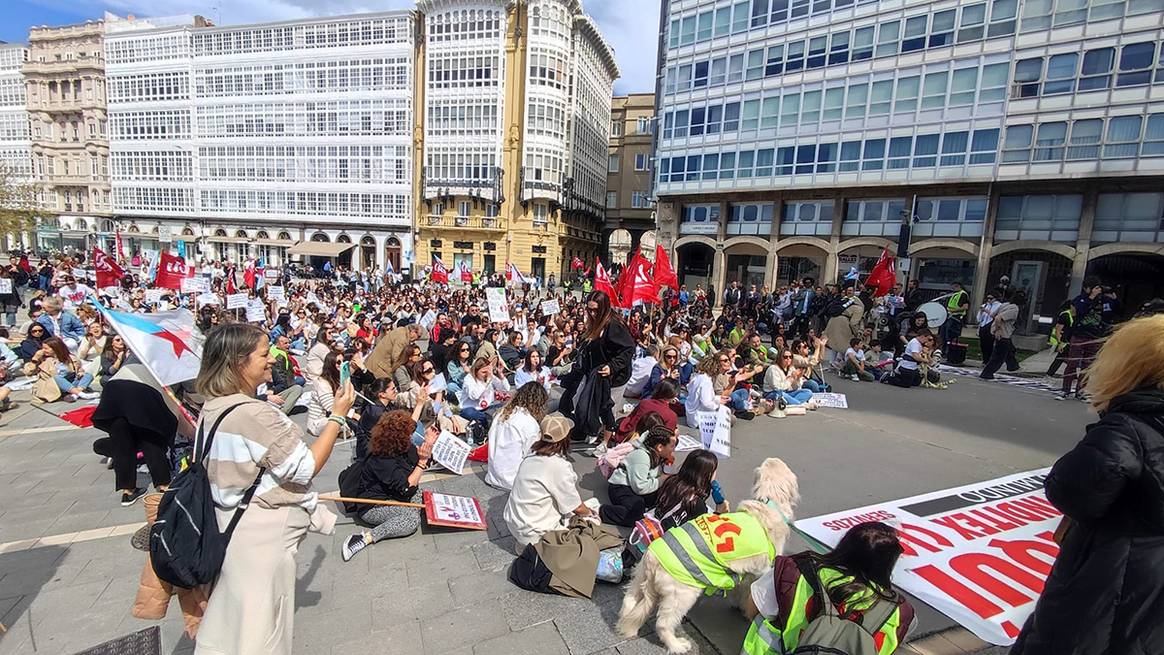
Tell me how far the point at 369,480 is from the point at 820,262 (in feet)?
99.4

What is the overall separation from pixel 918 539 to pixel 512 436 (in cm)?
373

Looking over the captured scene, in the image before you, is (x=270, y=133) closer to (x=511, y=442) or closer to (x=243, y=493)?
(x=511, y=442)

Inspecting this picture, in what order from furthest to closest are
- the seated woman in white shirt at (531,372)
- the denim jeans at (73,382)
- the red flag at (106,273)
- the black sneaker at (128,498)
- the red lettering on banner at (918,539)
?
the red flag at (106,273), the denim jeans at (73,382), the seated woman in white shirt at (531,372), the black sneaker at (128,498), the red lettering on banner at (918,539)

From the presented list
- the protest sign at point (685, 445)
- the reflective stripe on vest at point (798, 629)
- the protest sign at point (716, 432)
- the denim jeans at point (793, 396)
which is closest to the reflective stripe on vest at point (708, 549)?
the reflective stripe on vest at point (798, 629)

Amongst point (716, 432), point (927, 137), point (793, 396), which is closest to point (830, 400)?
point (793, 396)

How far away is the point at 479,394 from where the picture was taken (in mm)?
7793

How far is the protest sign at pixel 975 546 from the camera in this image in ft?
11.5

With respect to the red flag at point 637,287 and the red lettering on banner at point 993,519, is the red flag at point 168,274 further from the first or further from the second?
the red lettering on banner at point 993,519

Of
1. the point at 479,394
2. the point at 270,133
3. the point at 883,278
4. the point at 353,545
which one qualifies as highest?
the point at 270,133

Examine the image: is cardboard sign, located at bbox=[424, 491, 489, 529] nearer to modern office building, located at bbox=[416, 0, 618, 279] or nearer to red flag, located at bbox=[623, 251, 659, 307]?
red flag, located at bbox=[623, 251, 659, 307]

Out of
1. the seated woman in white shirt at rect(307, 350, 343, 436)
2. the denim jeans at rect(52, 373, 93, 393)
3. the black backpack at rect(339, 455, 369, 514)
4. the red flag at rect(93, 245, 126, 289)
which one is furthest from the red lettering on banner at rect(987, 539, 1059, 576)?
the red flag at rect(93, 245, 126, 289)

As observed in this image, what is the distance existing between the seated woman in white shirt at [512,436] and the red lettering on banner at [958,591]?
3409 millimetres

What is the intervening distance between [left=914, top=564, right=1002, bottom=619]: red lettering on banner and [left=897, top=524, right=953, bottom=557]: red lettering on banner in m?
0.24

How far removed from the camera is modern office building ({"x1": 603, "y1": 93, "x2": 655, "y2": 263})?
5338cm
